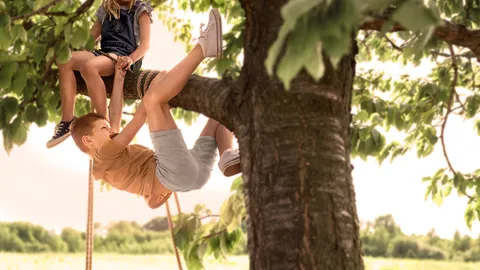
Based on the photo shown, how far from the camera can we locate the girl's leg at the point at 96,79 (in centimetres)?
294

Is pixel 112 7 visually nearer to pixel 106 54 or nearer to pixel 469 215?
pixel 106 54

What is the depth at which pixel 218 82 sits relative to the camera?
2461 mm

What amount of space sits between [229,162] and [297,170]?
683 mm

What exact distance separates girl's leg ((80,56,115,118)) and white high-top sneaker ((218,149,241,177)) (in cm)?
67

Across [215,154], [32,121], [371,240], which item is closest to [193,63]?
[215,154]

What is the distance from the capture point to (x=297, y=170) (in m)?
1.98

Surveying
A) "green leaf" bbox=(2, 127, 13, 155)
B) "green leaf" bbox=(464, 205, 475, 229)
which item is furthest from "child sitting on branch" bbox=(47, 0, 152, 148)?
"green leaf" bbox=(464, 205, 475, 229)

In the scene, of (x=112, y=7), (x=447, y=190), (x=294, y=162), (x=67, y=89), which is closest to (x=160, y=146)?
(x=67, y=89)

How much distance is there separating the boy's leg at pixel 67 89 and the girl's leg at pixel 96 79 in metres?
0.04

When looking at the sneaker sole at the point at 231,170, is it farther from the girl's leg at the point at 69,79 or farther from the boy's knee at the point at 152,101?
the girl's leg at the point at 69,79

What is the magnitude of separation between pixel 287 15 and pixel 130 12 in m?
2.63

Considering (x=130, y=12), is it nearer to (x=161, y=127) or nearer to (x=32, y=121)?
(x=32, y=121)

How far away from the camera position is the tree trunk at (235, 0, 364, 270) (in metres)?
1.95

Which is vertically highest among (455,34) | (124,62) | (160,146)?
(124,62)
